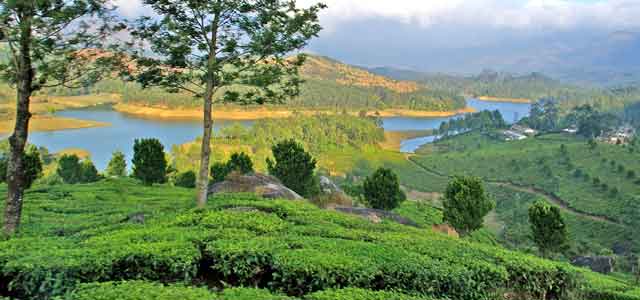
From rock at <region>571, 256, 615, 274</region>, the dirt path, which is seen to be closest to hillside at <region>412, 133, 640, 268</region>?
the dirt path

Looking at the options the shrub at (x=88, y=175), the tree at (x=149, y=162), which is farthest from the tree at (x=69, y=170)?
the tree at (x=149, y=162)

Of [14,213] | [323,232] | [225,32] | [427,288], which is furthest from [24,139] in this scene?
[427,288]

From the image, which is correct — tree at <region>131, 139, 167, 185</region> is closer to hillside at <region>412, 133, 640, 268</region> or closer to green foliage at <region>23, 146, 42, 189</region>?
green foliage at <region>23, 146, 42, 189</region>

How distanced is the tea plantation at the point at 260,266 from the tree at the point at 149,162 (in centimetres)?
2110

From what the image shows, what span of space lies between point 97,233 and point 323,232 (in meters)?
6.15

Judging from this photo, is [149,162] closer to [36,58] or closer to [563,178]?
[36,58]

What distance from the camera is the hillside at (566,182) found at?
184ft

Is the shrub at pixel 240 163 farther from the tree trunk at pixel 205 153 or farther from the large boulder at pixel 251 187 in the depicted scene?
the tree trunk at pixel 205 153

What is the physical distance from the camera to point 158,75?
16.7 m

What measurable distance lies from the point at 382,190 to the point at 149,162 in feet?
59.3

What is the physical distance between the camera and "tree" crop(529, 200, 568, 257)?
1159 inches

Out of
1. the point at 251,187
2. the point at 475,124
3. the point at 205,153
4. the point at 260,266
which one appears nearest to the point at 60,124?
the point at 251,187

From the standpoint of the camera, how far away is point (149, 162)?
111 ft

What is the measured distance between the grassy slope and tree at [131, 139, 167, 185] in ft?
129
